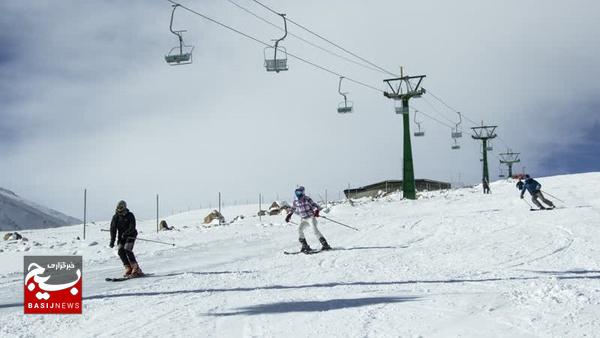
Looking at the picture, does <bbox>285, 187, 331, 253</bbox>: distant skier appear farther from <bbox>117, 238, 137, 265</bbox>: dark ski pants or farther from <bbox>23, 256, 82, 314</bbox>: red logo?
<bbox>23, 256, 82, 314</bbox>: red logo

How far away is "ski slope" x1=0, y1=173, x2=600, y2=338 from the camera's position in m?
6.46

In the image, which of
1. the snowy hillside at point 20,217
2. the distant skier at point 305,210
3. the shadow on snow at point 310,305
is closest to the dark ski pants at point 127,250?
the distant skier at point 305,210

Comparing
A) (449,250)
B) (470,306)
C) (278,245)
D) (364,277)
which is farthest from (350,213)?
(470,306)

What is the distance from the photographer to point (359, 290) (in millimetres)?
8922

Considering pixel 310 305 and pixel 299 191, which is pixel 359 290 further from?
pixel 299 191

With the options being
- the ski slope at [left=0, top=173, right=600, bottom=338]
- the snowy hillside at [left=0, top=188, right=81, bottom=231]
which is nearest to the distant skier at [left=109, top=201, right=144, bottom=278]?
the ski slope at [left=0, top=173, right=600, bottom=338]

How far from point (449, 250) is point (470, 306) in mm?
7135

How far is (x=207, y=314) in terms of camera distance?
731 cm

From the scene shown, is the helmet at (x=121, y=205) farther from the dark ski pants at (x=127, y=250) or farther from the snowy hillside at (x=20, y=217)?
the snowy hillside at (x=20, y=217)

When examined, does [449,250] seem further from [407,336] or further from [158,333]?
[158,333]

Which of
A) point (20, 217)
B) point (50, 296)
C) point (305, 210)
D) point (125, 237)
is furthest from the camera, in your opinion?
point (20, 217)

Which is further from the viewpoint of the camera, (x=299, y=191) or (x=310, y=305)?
(x=299, y=191)

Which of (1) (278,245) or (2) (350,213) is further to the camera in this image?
(2) (350,213)

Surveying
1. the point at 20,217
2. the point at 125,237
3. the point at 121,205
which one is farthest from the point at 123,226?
the point at 20,217
